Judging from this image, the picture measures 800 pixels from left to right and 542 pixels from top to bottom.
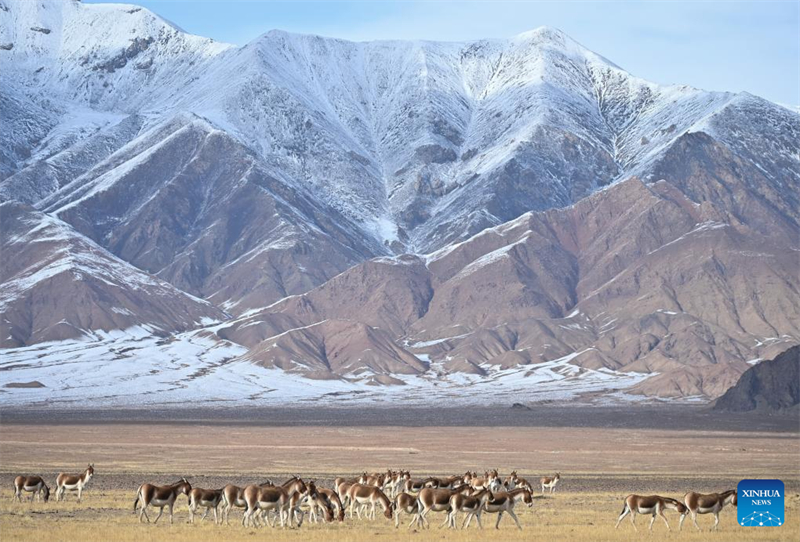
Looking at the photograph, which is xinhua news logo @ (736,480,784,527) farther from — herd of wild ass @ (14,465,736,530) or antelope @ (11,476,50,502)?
antelope @ (11,476,50,502)

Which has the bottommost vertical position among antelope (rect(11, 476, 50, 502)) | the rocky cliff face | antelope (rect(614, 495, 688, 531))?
antelope (rect(614, 495, 688, 531))

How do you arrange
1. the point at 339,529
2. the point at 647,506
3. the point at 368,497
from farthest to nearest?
1. the point at 368,497
2. the point at 647,506
3. the point at 339,529

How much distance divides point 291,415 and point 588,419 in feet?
118

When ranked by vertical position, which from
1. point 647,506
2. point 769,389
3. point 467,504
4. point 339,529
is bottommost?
point 339,529

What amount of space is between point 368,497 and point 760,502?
13481mm

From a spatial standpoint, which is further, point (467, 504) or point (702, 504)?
point (702, 504)

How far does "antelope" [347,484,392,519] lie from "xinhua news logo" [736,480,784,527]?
11722 millimetres

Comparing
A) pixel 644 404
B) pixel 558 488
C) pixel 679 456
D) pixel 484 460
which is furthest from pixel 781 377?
pixel 558 488

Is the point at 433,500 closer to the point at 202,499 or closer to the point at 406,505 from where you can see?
the point at 406,505

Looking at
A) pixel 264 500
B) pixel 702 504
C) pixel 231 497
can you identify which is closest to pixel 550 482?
pixel 702 504

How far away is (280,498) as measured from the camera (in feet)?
134

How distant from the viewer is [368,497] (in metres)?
43.7

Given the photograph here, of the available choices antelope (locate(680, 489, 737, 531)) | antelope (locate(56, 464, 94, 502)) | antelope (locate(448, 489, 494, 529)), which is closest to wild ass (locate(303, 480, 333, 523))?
antelope (locate(448, 489, 494, 529))

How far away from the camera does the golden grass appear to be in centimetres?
3809
